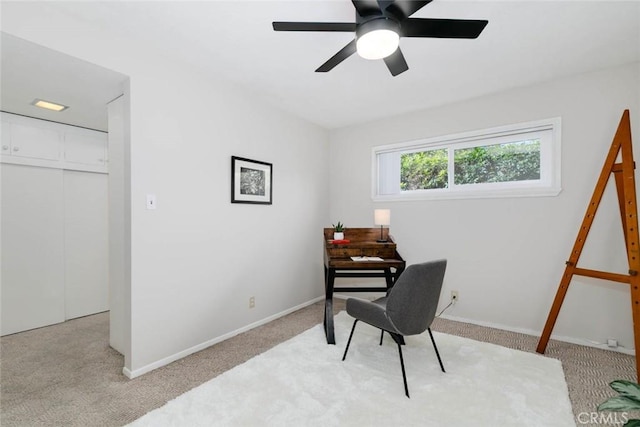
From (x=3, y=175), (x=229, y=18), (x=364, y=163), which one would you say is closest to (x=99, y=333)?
(x=3, y=175)

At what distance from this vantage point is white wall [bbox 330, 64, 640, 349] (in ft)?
8.56

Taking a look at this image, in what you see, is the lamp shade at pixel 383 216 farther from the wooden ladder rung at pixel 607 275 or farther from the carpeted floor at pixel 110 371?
the wooden ladder rung at pixel 607 275

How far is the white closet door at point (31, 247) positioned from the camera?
9.89 feet

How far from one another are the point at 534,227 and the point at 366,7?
8.73 ft

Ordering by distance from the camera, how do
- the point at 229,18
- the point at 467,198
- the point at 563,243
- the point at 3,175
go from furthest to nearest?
the point at 467,198 < the point at 3,175 < the point at 563,243 < the point at 229,18

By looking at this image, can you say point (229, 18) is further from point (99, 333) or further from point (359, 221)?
point (99, 333)

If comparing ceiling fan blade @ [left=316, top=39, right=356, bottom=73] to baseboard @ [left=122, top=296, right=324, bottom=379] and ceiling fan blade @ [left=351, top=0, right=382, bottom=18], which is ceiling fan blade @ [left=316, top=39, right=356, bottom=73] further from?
baseboard @ [left=122, top=296, right=324, bottom=379]

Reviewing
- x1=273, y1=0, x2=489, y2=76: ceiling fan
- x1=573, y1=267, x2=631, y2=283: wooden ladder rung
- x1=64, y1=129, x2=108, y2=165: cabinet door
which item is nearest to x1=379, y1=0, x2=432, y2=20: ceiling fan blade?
x1=273, y1=0, x2=489, y2=76: ceiling fan

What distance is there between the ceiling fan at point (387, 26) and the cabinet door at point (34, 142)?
3.21 metres

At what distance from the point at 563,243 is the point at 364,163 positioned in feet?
7.68

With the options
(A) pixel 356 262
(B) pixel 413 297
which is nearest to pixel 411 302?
(B) pixel 413 297

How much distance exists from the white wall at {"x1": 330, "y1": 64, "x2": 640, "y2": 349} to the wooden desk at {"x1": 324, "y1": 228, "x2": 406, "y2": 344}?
551 millimetres

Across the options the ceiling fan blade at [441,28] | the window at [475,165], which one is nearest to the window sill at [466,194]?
the window at [475,165]

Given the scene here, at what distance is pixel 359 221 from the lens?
13.5 feet
